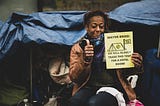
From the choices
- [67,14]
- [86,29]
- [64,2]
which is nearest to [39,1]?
[64,2]

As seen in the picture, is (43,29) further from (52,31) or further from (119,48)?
(119,48)

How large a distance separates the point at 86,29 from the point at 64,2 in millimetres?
1503

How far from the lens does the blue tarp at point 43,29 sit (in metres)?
4.38

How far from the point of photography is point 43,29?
4.51m

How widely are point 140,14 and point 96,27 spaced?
58 cm

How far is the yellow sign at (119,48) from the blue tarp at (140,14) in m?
0.20

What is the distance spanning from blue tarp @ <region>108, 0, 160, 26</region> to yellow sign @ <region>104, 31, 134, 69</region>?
0.20m

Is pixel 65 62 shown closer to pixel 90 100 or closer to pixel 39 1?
pixel 90 100

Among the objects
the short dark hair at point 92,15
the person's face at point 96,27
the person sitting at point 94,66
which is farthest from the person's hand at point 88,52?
the short dark hair at point 92,15

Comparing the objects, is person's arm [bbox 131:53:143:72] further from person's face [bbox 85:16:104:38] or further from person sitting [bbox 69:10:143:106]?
person's face [bbox 85:16:104:38]

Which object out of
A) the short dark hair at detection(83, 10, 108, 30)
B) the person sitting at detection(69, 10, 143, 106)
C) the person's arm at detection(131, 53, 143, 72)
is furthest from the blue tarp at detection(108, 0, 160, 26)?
the person's arm at detection(131, 53, 143, 72)

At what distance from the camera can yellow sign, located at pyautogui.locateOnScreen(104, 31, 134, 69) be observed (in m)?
4.32

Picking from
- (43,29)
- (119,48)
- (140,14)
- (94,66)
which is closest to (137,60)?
(119,48)

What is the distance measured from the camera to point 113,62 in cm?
433
